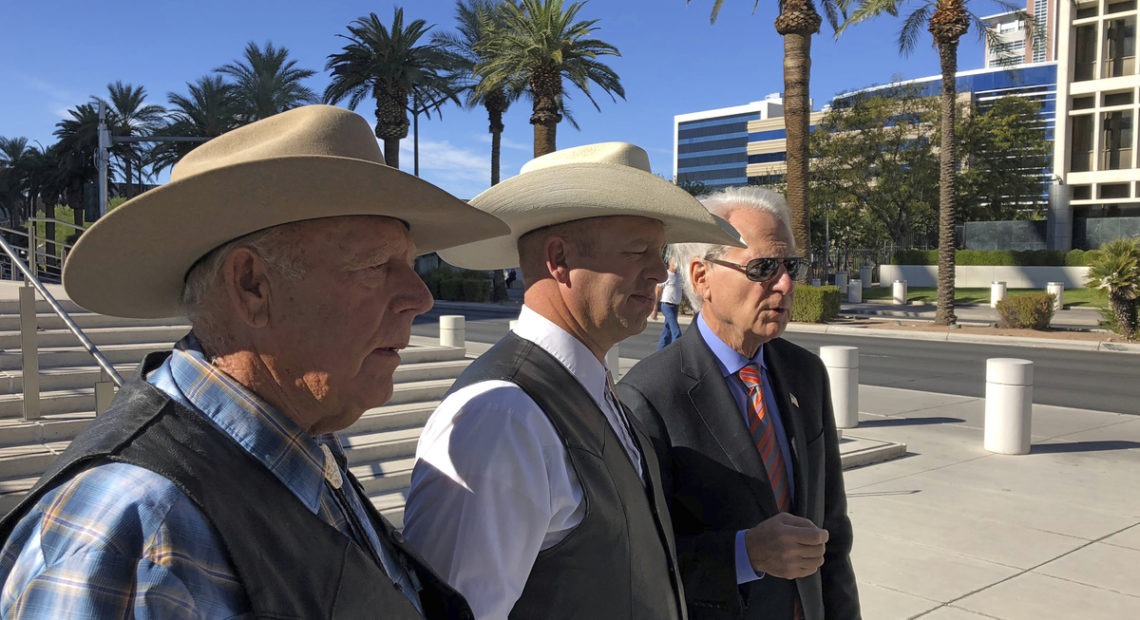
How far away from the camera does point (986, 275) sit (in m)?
43.0

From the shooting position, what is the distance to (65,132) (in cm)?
4825

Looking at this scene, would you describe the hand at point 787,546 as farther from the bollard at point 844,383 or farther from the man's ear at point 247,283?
the bollard at point 844,383

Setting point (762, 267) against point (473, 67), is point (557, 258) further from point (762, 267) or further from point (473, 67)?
point (473, 67)

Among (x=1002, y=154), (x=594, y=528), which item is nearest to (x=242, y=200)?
(x=594, y=528)

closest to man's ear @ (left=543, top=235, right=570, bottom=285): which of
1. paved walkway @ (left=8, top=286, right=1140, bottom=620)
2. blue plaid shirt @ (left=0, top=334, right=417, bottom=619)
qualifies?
blue plaid shirt @ (left=0, top=334, right=417, bottom=619)

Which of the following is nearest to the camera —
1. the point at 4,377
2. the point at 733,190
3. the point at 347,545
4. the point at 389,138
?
the point at 347,545

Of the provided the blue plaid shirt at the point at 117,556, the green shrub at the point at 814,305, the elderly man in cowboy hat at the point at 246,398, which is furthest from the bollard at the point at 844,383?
the green shrub at the point at 814,305

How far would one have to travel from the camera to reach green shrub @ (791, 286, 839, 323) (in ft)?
84.6

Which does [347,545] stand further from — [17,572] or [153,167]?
[153,167]

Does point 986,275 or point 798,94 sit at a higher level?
point 798,94

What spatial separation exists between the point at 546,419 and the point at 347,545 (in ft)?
2.14

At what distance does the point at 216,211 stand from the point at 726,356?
1884mm

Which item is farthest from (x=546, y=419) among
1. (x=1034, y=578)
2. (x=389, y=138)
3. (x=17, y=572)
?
(x=389, y=138)

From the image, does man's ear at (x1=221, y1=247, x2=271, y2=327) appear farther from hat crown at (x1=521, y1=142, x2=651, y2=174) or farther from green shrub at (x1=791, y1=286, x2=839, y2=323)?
green shrub at (x1=791, y1=286, x2=839, y2=323)
